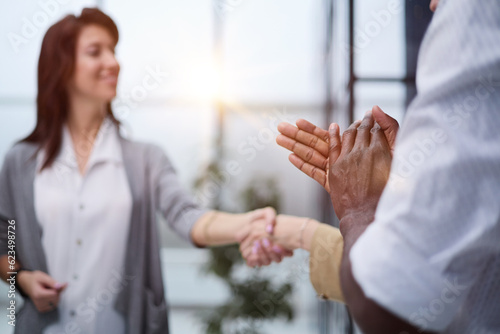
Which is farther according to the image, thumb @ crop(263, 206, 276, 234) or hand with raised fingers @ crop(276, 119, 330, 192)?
thumb @ crop(263, 206, 276, 234)

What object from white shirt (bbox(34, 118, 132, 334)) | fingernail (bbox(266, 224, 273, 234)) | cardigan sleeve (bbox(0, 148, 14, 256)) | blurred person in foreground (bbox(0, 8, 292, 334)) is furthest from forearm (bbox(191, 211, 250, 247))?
cardigan sleeve (bbox(0, 148, 14, 256))

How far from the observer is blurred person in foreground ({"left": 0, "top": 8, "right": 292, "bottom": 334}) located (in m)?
1.22

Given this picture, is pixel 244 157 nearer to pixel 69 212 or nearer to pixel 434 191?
pixel 69 212

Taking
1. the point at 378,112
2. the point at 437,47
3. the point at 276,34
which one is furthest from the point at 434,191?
the point at 276,34

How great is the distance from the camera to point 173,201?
138 centimetres

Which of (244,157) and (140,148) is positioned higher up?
(140,148)

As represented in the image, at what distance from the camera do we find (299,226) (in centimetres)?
131

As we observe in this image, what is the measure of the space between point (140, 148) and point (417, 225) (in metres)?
1.16

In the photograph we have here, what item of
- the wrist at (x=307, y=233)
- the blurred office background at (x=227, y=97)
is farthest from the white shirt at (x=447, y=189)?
the blurred office background at (x=227, y=97)

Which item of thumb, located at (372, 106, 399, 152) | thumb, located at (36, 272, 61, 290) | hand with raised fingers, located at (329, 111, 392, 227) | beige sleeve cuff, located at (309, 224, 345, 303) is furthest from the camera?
thumb, located at (36, 272, 61, 290)

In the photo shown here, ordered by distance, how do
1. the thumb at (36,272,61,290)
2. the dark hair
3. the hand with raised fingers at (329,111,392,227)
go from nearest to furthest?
the hand with raised fingers at (329,111,392,227)
the thumb at (36,272,61,290)
the dark hair

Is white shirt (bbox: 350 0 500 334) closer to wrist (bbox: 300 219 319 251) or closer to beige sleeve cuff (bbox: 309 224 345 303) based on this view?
beige sleeve cuff (bbox: 309 224 345 303)

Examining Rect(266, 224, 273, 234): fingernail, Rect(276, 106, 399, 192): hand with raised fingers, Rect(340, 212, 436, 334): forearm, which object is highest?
Rect(276, 106, 399, 192): hand with raised fingers

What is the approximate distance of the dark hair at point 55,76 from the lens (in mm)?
1314
